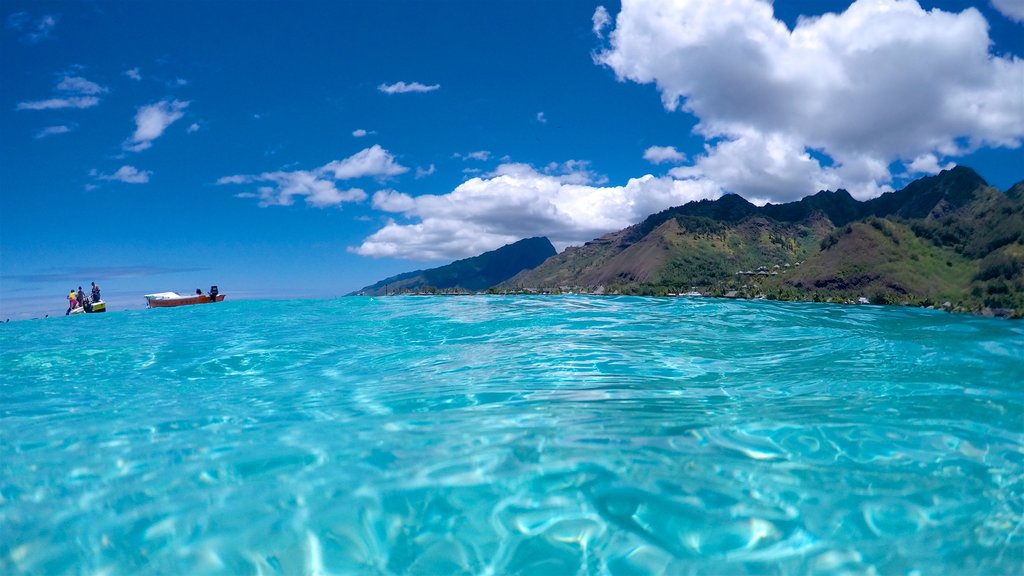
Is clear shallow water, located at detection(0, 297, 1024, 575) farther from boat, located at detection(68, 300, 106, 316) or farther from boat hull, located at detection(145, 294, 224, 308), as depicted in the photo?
boat hull, located at detection(145, 294, 224, 308)

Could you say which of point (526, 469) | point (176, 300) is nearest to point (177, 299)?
point (176, 300)

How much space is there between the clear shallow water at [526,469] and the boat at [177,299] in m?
28.2

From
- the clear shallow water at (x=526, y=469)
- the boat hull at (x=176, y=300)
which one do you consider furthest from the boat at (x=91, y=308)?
the clear shallow water at (x=526, y=469)

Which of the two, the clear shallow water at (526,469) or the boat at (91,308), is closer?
the clear shallow water at (526,469)

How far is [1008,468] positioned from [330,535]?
19.9ft

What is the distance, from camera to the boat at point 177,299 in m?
34.3

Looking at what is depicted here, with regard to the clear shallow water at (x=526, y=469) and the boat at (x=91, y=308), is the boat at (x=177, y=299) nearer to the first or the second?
the boat at (x=91, y=308)

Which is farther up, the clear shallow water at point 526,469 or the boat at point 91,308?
the boat at point 91,308

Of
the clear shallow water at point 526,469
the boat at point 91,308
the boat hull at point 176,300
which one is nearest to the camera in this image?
the clear shallow water at point 526,469

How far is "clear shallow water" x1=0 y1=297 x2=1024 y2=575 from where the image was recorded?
11.4 feet

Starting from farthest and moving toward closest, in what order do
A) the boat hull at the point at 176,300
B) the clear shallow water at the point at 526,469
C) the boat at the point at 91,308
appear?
the boat hull at the point at 176,300
the boat at the point at 91,308
the clear shallow water at the point at 526,469

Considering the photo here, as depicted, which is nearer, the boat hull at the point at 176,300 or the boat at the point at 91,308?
the boat at the point at 91,308

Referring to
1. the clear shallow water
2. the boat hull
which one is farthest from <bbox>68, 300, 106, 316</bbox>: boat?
the clear shallow water

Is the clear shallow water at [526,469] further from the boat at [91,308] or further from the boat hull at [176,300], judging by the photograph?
the boat hull at [176,300]
